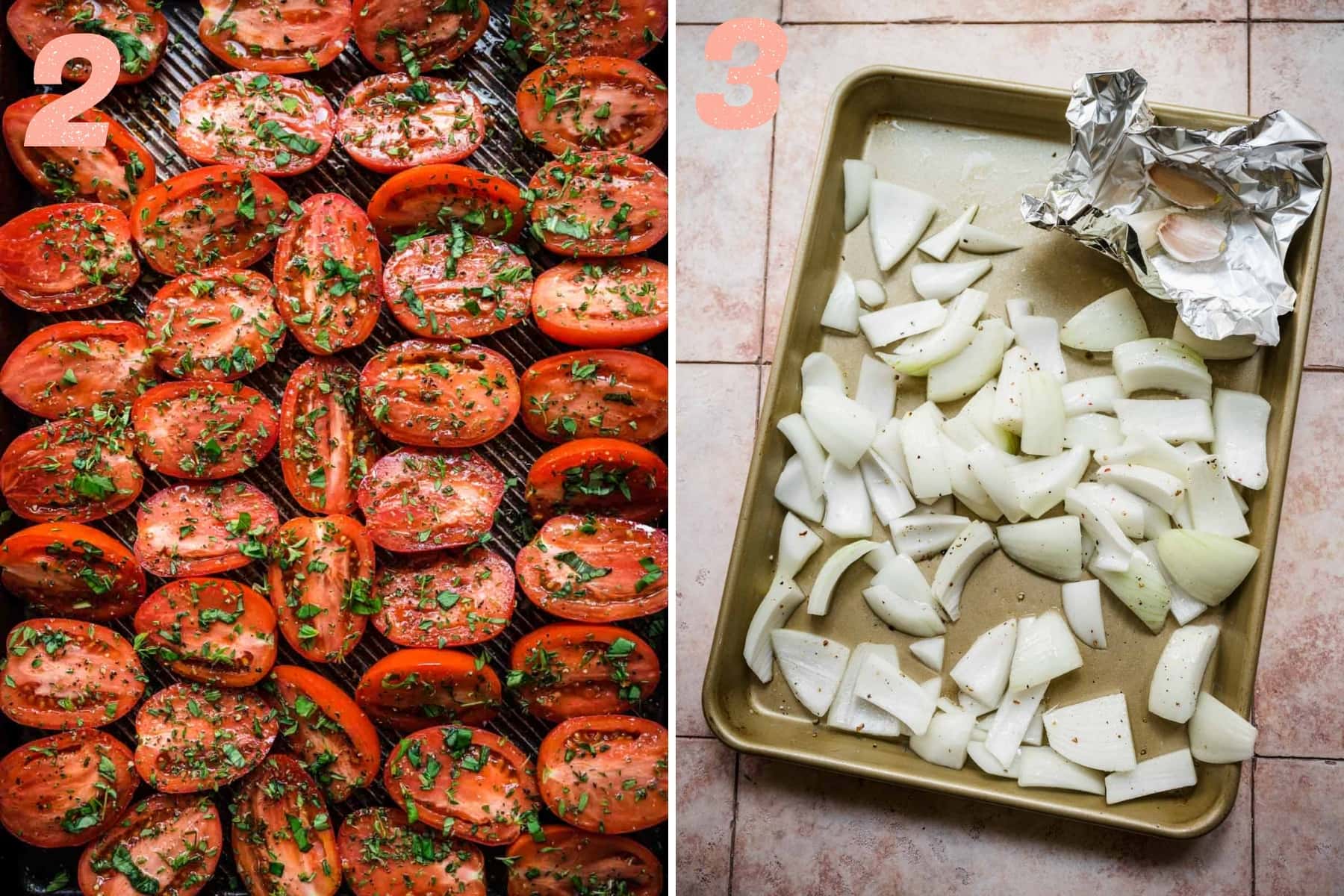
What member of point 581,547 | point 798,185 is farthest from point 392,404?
point 798,185

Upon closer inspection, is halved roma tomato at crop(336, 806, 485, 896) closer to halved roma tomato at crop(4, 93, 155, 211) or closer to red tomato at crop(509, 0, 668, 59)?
halved roma tomato at crop(4, 93, 155, 211)

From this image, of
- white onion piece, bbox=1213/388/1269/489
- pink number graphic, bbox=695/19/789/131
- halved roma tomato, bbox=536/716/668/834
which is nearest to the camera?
halved roma tomato, bbox=536/716/668/834

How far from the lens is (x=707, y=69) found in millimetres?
1597

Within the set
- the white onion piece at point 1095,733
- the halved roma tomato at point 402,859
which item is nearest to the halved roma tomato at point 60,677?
the halved roma tomato at point 402,859

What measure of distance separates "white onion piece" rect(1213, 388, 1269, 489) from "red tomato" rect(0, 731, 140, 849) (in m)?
1.52

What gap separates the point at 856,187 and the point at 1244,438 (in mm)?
630

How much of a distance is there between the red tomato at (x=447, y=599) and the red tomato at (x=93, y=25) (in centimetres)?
74

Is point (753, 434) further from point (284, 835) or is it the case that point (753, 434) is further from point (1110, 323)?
point (284, 835)

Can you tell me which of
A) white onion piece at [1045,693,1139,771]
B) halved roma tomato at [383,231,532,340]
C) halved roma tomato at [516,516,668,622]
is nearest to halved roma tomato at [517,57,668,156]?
halved roma tomato at [383,231,532,340]

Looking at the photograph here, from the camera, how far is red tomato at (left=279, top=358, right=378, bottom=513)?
4.51 ft

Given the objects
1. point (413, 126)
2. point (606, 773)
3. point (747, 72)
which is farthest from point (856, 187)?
point (606, 773)

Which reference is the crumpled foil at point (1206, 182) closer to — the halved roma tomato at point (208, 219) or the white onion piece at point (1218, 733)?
the white onion piece at point (1218, 733)

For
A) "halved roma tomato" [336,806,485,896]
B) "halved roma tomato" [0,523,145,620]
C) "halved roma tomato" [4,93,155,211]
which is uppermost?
"halved roma tomato" [4,93,155,211]

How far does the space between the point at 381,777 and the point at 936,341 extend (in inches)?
37.6
